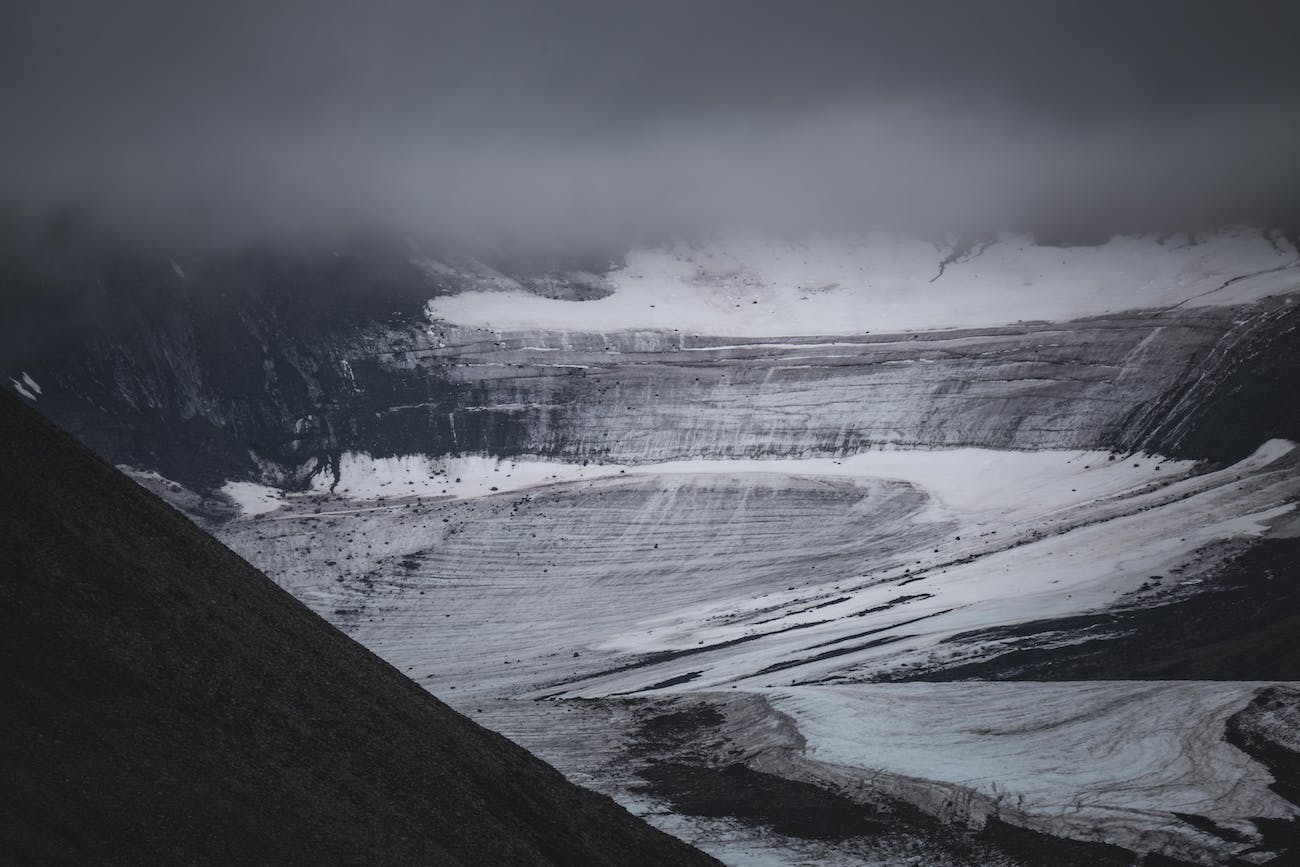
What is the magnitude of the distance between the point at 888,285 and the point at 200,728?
9487cm

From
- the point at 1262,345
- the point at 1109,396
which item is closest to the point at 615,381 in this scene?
the point at 1109,396

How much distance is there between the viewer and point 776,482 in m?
78.8

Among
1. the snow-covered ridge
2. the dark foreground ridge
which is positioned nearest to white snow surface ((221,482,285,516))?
the snow-covered ridge

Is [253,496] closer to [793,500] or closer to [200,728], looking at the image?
[793,500]

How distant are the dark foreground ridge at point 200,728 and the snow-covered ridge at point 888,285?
244 ft

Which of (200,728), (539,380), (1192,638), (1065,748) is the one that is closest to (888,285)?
(539,380)

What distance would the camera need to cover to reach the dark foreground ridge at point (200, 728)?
15.5 meters

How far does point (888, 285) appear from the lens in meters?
108

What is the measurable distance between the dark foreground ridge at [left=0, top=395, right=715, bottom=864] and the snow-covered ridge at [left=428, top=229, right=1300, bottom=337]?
74.4 meters

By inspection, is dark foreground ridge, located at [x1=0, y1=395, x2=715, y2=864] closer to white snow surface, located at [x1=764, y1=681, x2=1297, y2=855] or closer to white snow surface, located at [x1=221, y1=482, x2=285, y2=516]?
white snow surface, located at [x1=764, y1=681, x2=1297, y2=855]

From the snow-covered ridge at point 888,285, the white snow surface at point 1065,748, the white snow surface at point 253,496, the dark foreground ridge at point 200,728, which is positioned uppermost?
the snow-covered ridge at point 888,285

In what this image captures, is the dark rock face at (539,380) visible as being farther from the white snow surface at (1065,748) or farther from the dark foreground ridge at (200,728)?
the dark foreground ridge at (200,728)

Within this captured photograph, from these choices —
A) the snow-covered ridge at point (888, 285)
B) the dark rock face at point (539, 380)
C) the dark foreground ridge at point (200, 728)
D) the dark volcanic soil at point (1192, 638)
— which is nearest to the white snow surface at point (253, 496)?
the dark rock face at point (539, 380)

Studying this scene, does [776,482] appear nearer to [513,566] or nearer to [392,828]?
[513,566]
